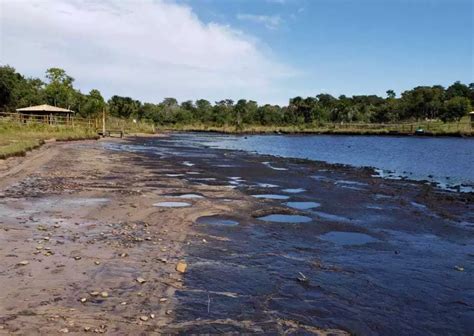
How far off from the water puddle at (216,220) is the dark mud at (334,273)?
24 cm

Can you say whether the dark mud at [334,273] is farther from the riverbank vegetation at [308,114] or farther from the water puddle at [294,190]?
the riverbank vegetation at [308,114]

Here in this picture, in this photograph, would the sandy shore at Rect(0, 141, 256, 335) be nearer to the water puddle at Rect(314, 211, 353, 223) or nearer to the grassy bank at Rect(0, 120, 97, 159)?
the water puddle at Rect(314, 211, 353, 223)

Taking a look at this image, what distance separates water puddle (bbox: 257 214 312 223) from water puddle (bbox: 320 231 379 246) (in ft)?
3.95

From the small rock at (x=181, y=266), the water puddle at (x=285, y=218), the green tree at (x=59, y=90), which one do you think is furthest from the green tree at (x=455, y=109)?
the small rock at (x=181, y=266)

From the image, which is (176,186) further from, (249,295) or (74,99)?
(74,99)


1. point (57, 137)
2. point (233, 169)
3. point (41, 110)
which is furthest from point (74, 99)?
point (233, 169)

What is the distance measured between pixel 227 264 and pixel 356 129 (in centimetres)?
10613

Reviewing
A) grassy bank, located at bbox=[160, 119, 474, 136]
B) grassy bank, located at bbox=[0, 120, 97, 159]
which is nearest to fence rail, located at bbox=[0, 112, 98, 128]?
grassy bank, located at bbox=[0, 120, 97, 159]

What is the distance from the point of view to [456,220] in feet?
37.9

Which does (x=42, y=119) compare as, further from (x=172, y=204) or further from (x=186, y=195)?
(x=172, y=204)

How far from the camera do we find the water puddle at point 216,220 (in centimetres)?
1015

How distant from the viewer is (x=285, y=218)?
1112cm

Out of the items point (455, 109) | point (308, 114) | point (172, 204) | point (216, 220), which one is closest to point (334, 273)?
point (216, 220)

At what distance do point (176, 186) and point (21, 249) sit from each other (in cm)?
879
